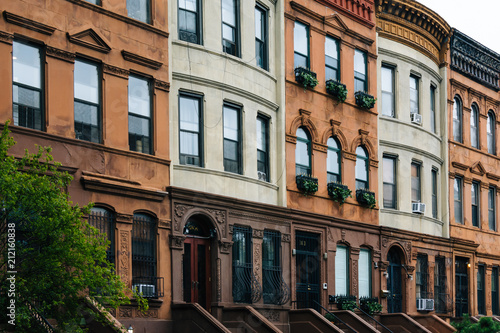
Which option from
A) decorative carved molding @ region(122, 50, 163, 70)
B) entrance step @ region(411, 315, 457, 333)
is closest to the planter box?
decorative carved molding @ region(122, 50, 163, 70)

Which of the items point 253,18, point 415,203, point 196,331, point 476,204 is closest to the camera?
point 196,331

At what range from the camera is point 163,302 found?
2350 cm

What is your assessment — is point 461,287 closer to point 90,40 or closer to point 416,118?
point 416,118

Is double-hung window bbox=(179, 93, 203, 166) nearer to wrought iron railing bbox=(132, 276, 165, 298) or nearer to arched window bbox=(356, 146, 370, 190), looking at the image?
wrought iron railing bbox=(132, 276, 165, 298)

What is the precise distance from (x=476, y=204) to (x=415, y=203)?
6.79 metres

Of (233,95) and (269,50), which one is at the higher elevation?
(269,50)

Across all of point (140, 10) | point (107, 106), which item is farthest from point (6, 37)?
point (140, 10)

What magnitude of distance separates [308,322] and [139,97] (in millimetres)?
9015

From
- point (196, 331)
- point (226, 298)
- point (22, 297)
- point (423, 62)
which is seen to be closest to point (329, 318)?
point (226, 298)

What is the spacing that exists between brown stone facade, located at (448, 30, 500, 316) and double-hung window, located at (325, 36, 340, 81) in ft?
27.3

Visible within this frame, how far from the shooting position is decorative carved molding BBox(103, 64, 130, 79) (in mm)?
22906

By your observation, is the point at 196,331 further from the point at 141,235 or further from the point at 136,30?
the point at 136,30

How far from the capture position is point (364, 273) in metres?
32.6

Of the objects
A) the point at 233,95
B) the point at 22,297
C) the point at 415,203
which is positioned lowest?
the point at 22,297
